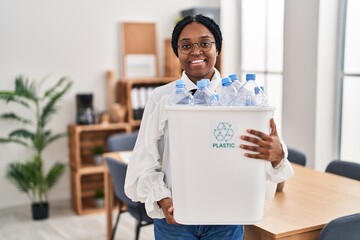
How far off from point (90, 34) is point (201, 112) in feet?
11.1

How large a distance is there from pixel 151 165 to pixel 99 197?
300 cm

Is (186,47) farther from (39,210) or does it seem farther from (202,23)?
(39,210)

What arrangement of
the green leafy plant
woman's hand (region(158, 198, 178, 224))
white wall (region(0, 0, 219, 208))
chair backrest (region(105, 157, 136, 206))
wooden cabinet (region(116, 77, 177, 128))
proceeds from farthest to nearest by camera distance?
wooden cabinet (region(116, 77, 177, 128))
white wall (region(0, 0, 219, 208))
the green leafy plant
chair backrest (region(105, 157, 136, 206))
woman's hand (region(158, 198, 178, 224))

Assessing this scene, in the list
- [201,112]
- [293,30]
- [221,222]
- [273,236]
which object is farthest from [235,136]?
[293,30]

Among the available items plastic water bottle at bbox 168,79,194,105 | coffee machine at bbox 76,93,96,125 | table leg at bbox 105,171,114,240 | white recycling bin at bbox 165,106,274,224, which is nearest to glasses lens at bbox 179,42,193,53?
plastic water bottle at bbox 168,79,194,105

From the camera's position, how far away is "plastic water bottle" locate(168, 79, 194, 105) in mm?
1352

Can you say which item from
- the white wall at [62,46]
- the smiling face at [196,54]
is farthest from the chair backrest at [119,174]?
the white wall at [62,46]

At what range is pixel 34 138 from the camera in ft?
13.1

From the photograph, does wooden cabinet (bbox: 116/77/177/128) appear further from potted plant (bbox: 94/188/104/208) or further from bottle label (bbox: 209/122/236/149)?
bottle label (bbox: 209/122/236/149)

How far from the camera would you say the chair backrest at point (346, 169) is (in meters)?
2.44

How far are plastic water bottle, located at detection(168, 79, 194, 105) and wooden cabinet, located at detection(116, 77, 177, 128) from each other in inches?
118

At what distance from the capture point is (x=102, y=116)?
4.37 meters

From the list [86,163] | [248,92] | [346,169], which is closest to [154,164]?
[248,92]

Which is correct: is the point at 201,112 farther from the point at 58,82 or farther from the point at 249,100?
the point at 58,82
